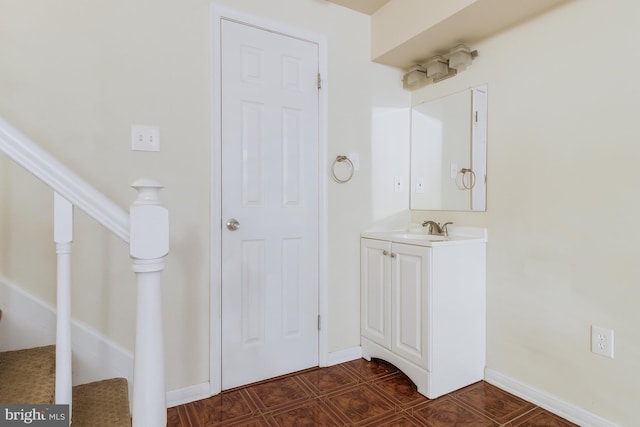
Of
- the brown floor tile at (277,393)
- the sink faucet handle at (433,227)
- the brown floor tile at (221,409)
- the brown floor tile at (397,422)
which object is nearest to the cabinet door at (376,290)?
the sink faucet handle at (433,227)

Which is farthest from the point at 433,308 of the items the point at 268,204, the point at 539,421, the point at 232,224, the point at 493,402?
the point at 232,224

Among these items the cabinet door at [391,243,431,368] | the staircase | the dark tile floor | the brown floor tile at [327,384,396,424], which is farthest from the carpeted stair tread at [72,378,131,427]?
the cabinet door at [391,243,431,368]

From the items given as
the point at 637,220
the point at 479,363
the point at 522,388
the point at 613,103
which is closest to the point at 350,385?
the point at 479,363

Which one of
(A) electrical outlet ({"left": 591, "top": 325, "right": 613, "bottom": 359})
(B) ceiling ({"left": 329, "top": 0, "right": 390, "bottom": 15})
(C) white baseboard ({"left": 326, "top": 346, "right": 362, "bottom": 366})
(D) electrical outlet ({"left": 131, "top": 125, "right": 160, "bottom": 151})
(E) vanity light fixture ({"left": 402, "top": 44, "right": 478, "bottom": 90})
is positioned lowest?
(C) white baseboard ({"left": 326, "top": 346, "right": 362, "bottom": 366})

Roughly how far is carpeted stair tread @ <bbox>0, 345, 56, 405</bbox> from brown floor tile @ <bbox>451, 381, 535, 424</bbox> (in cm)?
190

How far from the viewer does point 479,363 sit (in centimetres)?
211

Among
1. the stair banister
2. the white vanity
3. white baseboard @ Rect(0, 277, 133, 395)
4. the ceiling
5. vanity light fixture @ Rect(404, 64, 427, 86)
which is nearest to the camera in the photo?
the stair banister

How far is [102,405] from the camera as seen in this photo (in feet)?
3.97

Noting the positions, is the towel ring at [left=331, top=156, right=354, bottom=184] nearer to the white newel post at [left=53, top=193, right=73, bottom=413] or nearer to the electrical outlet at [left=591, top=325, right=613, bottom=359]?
the electrical outlet at [left=591, top=325, right=613, bottom=359]

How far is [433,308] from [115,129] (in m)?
1.93

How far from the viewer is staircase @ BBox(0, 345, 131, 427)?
1005 mm

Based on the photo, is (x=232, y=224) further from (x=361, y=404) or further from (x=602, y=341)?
(x=602, y=341)

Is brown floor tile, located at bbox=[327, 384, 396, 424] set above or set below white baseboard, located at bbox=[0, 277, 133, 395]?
below

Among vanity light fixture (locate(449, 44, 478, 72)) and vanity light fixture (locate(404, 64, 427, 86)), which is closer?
vanity light fixture (locate(449, 44, 478, 72))
